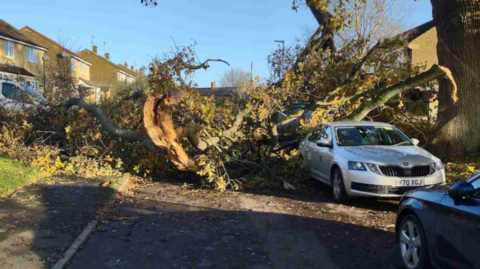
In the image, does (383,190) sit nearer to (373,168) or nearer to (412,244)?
(373,168)

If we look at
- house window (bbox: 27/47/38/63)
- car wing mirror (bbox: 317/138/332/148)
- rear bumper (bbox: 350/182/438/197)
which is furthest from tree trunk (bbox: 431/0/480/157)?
house window (bbox: 27/47/38/63)

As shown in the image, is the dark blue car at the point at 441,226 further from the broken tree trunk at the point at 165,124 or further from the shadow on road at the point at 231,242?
the broken tree trunk at the point at 165,124

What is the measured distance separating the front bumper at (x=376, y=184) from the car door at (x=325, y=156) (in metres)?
0.98

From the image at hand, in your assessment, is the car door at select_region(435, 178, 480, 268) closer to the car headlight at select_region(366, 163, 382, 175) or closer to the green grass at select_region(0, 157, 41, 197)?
the car headlight at select_region(366, 163, 382, 175)

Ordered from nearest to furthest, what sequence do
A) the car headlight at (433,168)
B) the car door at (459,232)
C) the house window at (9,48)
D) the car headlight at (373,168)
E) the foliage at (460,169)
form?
the car door at (459,232) < the car headlight at (373,168) < the car headlight at (433,168) < the foliage at (460,169) < the house window at (9,48)

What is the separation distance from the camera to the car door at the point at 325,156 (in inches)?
333

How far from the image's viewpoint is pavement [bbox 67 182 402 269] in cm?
493

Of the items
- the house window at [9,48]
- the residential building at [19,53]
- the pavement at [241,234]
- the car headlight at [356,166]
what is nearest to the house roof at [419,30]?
the car headlight at [356,166]

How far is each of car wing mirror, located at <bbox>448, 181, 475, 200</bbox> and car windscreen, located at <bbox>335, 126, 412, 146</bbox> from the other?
15.5 feet

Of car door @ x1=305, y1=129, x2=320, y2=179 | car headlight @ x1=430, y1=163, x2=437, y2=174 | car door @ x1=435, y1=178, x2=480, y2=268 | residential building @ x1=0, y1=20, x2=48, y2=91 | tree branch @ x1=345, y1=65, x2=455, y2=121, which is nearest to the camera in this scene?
car door @ x1=435, y1=178, x2=480, y2=268

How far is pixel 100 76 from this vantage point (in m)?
70.9

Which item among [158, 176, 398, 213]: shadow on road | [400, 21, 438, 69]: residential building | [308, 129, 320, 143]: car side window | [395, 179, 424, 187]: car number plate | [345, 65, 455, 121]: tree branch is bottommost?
[158, 176, 398, 213]: shadow on road

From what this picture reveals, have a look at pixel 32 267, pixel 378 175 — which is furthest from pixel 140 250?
pixel 378 175

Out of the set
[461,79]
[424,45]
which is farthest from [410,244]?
[424,45]
